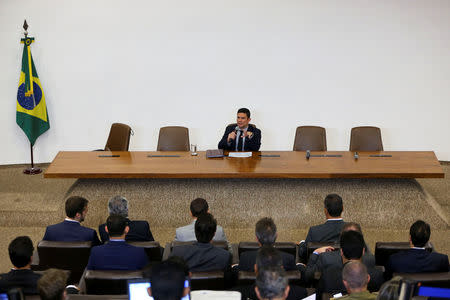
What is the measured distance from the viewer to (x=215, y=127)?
8.53 metres

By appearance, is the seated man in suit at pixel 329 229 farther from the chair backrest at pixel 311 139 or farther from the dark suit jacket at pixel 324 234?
the chair backrest at pixel 311 139

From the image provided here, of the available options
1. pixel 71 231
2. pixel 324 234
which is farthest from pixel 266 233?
pixel 71 231

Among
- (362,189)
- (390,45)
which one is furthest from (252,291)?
(390,45)

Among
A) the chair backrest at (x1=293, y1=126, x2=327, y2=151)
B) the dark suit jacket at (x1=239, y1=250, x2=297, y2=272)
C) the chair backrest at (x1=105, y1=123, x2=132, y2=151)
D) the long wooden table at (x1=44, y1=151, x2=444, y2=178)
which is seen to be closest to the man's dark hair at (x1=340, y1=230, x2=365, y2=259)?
the dark suit jacket at (x1=239, y1=250, x2=297, y2=272)

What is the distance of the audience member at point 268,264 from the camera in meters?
3.14

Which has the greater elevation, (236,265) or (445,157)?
(445,157)

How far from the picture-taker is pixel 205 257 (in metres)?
3.71

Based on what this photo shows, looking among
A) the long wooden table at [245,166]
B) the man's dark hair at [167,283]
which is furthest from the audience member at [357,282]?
the long wooden table at [245,166]

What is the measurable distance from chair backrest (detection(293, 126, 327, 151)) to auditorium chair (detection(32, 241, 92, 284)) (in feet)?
12.1

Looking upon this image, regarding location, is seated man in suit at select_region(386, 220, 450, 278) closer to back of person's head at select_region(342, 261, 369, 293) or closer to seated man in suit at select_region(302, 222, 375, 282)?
seated man in suit at select_region(302, 222, 375, 282)

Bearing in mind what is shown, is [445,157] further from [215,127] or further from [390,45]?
[215,127]

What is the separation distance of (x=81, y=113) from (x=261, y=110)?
2698 mm

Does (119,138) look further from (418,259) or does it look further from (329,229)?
(418,259)

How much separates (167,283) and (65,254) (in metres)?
1.59
